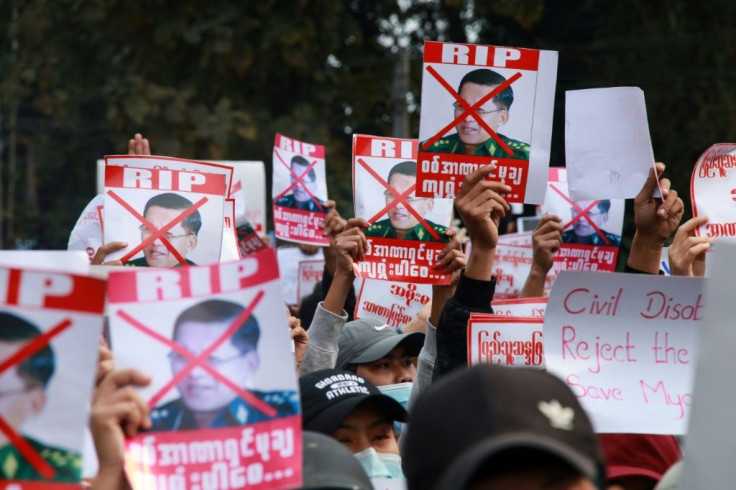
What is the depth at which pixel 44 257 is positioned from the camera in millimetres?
3205

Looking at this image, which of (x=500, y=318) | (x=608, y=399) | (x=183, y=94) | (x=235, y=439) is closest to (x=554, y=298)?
(x=608, y=399)

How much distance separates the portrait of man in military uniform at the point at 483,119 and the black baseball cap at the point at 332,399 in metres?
1.05

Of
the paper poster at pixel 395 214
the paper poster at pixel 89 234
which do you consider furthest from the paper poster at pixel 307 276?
the paper poster at pixel 395 214

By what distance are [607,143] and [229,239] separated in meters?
1.65

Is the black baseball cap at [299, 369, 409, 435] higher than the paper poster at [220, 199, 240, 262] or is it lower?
lower

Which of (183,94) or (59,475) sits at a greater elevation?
(183,94)

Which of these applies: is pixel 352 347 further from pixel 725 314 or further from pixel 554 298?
pixel 725 314

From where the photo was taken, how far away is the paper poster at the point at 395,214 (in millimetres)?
5145

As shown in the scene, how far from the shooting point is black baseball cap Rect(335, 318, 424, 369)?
4.73 m

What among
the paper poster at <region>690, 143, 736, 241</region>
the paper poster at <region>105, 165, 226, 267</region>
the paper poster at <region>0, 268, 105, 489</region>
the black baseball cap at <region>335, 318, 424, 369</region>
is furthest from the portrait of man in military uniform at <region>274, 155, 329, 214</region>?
the paper poster at <region>0, 268, 105, 489</region>

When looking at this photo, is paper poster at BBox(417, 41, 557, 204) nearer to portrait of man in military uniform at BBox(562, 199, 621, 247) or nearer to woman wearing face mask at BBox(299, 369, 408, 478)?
woman wearing face mask at BBox(299, 369, 408, 478)

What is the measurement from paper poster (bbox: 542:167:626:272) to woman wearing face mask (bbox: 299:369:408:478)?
2766mm

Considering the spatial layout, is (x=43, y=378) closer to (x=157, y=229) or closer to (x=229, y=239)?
(x=157, y=229)

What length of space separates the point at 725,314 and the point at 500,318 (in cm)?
140
